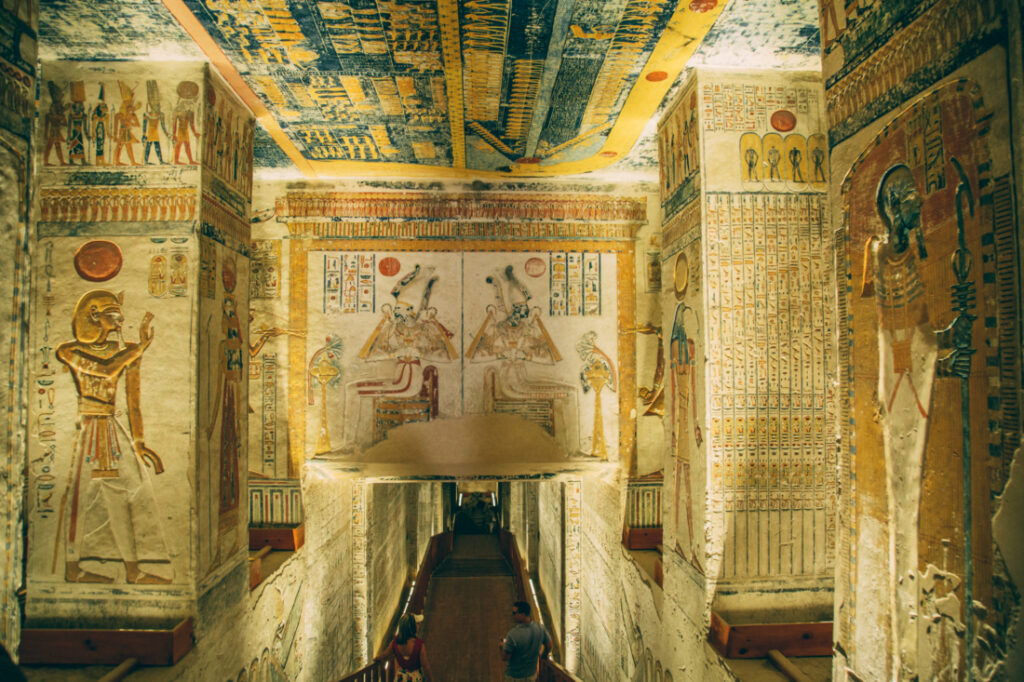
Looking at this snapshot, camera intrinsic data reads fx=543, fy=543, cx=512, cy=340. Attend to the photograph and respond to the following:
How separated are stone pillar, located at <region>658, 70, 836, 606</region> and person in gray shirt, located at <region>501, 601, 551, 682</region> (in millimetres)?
2072

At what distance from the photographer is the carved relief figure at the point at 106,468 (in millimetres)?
3252

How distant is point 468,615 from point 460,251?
6.51 metres

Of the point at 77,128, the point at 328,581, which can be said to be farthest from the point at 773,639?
the point at 77,128

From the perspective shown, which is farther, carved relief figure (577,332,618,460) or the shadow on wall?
carved relief figure (577,332,618,460)

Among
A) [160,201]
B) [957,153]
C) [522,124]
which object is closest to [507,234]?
[522,124]

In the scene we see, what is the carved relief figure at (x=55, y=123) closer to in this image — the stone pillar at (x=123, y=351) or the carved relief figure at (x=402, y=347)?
the stone pillar at (x=123, y=351)

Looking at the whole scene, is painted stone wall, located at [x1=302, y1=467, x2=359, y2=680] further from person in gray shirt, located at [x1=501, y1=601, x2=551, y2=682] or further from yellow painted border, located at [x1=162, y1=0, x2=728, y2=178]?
yellow painted border, located at [x1=162, y1=0, x2=728, y2=178]

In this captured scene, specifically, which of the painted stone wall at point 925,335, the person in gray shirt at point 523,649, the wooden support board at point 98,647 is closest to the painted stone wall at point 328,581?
the person in gray shirt at point 523,649

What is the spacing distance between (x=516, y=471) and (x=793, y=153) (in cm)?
364

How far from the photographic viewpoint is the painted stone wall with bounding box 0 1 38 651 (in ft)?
6.12

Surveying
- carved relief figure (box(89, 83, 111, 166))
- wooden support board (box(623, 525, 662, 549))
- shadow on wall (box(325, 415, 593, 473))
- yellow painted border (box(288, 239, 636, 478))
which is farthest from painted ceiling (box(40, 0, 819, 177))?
wooden support board (box(623, 525, 662, 549))

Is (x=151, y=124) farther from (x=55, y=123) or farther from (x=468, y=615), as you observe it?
(x=468, y=615)

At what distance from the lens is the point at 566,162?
207 inches

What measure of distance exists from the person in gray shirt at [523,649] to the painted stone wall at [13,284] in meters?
3.80
